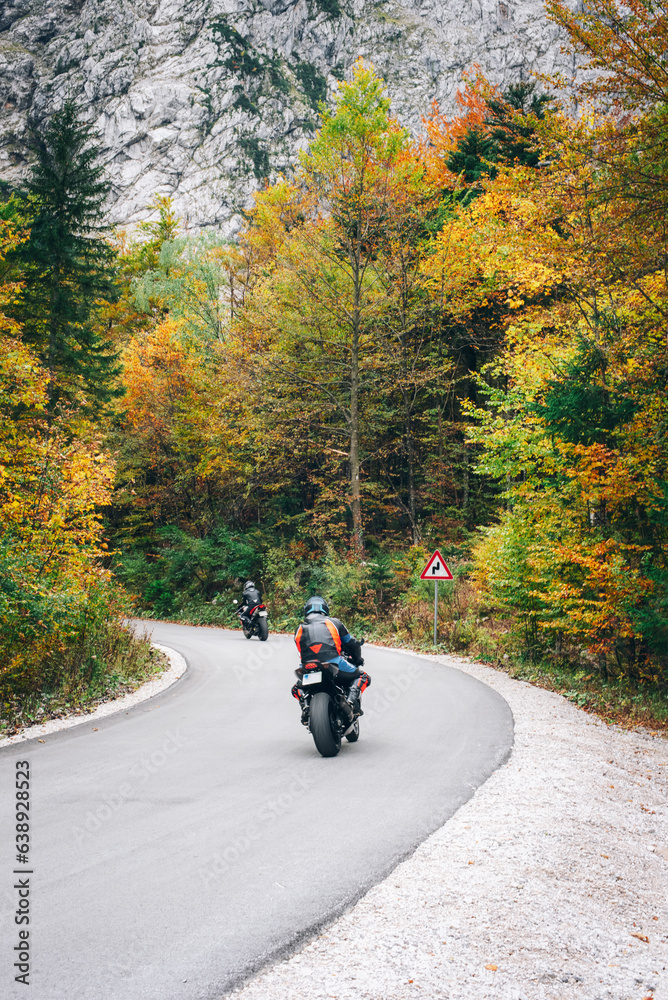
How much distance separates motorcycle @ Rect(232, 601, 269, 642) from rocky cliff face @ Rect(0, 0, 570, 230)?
75.1m

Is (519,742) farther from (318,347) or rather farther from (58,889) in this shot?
(318,347)

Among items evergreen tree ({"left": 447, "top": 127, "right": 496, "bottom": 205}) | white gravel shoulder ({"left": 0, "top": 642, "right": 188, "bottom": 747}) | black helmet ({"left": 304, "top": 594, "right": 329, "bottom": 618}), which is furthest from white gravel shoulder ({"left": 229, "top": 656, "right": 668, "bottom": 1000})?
evergreen tree ({"left": 447, "top": 127, "right": 496, "bottom": 205})

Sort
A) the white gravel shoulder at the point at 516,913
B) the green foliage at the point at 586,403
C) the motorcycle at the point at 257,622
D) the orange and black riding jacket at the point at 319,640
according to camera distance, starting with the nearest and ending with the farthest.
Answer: the white gravel shoulder at the point at 516,913
the orange and black riding jacket at the point at 319,640
the green foliage at the point at 586,403
the motorcycle at the point at 257,622

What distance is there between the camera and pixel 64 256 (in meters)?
23.0

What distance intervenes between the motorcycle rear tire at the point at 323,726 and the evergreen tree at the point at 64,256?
63.1ft

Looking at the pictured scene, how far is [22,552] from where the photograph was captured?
9.66m

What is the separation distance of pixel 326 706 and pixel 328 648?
0.61 meters

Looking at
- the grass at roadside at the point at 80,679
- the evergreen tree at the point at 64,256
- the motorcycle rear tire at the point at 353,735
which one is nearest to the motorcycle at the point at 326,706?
the motorcycle rear tire at the point at 353,735

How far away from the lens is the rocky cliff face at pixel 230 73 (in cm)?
9056

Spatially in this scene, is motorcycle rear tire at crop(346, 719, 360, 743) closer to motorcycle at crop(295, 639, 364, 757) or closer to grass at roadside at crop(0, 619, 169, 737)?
motorcycle at crop(295, 639, 364, 757)

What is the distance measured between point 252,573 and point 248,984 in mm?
24850

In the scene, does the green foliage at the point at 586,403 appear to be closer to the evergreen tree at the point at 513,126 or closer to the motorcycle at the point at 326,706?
the motorcycle at the point at 326,706

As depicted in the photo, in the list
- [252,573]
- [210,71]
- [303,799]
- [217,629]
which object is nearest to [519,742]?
[303,799]

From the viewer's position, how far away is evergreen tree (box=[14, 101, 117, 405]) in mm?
22828
